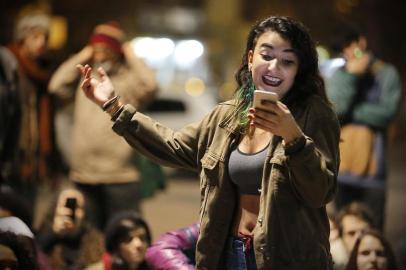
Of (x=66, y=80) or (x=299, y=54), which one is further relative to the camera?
(x=66, y=80)

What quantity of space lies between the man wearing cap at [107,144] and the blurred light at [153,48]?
29.6m

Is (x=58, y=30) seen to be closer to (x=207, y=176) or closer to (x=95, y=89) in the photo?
(x=95, y=89)

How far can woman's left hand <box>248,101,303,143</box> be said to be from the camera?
4.45m

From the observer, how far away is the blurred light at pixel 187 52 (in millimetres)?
38781

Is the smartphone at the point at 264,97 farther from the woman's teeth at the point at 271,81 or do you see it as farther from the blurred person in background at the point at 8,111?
the blurred person in background at the point at 8,111

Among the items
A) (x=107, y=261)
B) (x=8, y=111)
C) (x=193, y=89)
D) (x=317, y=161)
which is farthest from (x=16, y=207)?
(x=193, y=89)

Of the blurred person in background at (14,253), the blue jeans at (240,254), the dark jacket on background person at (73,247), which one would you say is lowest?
the dark jacket on background person at (73,247)

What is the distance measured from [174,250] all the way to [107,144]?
2.97 m

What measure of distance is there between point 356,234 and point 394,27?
13.5 meters

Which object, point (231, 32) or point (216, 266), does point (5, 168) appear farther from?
point (231, 32)

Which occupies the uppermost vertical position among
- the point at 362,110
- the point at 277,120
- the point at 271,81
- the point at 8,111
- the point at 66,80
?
the point at 271,81

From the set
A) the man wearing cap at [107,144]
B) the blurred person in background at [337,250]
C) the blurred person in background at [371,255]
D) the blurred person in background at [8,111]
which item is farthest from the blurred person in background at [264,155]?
the man wearing cap at [107,144]

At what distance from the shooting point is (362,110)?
28.4ft

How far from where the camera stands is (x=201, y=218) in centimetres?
507
